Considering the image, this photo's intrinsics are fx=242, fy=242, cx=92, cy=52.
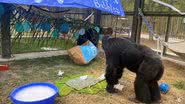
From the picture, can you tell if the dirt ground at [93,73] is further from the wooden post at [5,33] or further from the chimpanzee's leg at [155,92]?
the wooden post at [5,33]

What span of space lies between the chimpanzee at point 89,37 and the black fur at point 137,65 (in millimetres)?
2905

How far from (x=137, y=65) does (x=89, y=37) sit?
3.51m

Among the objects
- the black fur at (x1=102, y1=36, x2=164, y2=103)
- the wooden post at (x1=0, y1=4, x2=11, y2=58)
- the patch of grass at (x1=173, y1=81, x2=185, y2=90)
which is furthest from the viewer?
the wooden post at (x1=0, y1=4, x2=11, y2=58)

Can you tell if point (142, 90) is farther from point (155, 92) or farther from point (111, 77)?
point (111, 77)

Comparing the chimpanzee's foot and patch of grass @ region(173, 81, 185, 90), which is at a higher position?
the chimpanzee's foot

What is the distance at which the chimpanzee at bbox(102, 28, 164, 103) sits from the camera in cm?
352

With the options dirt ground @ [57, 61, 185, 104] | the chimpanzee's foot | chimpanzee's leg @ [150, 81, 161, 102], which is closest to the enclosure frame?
dirt ground @ [57, 61, 185, 104]

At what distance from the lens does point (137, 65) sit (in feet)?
12.2

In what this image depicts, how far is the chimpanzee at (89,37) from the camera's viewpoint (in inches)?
272

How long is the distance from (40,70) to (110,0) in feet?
8.81

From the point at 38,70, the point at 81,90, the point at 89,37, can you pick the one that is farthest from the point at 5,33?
the point at 81,90

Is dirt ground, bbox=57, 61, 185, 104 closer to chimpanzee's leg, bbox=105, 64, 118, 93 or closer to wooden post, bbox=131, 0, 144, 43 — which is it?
chimpanzee's leg, bbox=105, 64, 118, 93

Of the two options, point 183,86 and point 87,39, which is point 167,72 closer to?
point 183,86

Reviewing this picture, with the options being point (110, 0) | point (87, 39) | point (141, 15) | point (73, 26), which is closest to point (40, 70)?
point (73, 26)
